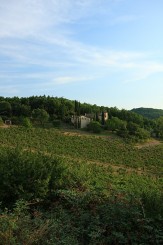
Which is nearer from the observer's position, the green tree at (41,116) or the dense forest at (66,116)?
the green tree at (41,116)

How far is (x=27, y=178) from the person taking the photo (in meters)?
7.80

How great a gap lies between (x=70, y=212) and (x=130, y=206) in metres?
1.34

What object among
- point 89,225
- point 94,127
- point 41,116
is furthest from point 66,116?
point 89,225

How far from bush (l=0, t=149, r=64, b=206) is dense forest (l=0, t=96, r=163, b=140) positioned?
131 ft

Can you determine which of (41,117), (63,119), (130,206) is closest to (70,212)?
(130,206)

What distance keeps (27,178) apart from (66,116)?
55.3 m

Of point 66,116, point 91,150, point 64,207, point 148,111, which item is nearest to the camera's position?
point 64,207

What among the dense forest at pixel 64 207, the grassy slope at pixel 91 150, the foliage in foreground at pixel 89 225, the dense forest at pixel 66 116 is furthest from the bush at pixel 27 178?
the dense forest at pixel 66 116

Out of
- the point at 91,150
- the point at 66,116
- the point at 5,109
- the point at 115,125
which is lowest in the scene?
the point at 91,150

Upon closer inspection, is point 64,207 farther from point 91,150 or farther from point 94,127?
point 94,127

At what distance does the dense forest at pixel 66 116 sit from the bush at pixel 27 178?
131ft

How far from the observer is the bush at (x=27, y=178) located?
7.48m

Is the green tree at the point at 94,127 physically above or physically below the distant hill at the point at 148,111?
below

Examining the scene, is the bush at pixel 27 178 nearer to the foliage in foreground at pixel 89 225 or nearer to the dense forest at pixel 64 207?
the dense forest at pixel 64 207
